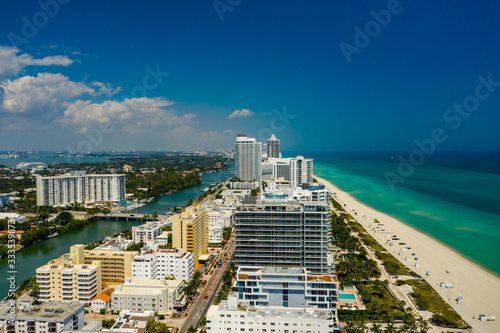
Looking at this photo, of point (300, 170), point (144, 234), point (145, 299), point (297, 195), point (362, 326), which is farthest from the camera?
point (300, 170)

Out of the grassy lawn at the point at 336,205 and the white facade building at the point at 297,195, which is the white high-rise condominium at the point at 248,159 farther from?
the white facade building at the point at 297,195

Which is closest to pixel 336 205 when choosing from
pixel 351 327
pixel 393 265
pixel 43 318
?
pixel 393 265

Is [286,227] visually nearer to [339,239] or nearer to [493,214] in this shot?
[339,239]

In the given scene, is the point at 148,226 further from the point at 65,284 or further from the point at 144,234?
the point at 65,284

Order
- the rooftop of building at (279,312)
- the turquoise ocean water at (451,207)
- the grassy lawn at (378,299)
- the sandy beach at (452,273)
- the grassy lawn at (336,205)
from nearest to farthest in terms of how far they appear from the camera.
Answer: the rooftop of building at (279,312)
the grassy lawn at (378,299)
the sandy beach at (452,273)
the turquoise ocean water at (451,207)
the grassy lawn at (336,205)

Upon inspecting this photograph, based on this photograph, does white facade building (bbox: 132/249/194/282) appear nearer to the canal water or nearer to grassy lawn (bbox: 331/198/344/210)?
the canal water

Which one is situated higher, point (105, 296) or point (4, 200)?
point (4, 200)

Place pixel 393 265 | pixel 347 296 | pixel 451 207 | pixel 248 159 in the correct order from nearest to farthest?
pixel 347 296
pixel 393 265
pixel 451 207
pixel 248 159

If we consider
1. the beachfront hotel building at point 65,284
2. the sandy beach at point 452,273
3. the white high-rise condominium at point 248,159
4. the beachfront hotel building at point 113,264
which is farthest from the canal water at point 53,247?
the sandy beach at point 452,273
